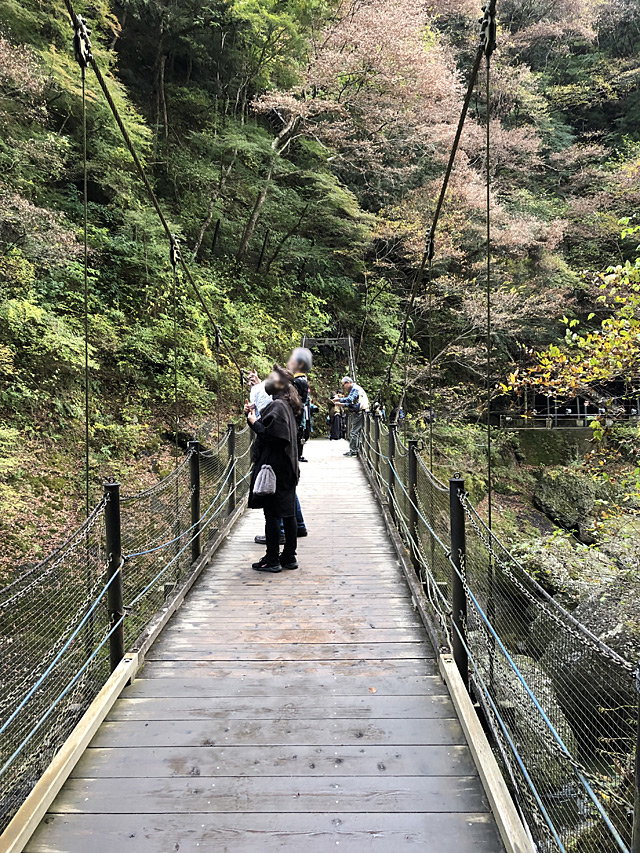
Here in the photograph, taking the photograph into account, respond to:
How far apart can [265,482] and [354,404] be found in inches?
174

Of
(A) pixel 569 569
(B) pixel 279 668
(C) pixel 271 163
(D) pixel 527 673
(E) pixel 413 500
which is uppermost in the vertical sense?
(C) pixel 271 163

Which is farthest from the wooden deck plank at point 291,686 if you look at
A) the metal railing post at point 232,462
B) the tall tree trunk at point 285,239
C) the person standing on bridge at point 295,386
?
the tall tree trunk at point 285,239

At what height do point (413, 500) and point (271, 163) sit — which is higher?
point (271, 163)

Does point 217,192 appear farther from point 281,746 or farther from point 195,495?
point 281,746

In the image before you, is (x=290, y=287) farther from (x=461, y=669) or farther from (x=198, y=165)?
(x=461, y=669)

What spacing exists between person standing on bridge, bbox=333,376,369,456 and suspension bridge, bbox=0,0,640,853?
385cm

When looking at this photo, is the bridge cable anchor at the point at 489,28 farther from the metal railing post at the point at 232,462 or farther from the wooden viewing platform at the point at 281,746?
the metal railing post at the point at 232,462

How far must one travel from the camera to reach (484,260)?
12.2 m

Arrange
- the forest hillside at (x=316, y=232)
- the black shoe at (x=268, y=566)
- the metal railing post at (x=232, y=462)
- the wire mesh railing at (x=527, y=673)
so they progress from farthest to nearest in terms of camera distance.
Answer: the forest hillside at (x=316, y=232) → the metal railing post at (x=232, y=462) → the black shoe at (x=268, y=566) → the wire mesh railing at (x=527, y=673)

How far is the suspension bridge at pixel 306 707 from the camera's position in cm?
150

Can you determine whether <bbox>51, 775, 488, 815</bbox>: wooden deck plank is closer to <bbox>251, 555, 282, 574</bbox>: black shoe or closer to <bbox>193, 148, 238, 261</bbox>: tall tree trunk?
<bbox>251, 555, 282, 574</bbox>: black shoe

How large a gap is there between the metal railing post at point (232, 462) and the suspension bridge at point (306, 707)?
1.31m

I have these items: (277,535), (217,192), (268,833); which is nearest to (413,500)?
(277,535)

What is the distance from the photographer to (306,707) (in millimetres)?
2090
